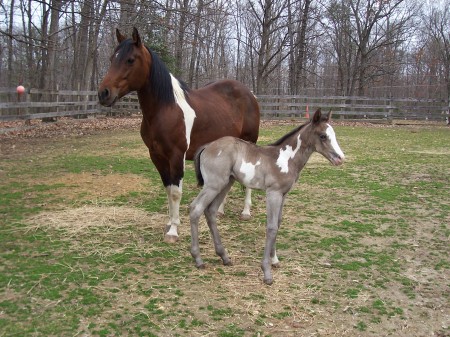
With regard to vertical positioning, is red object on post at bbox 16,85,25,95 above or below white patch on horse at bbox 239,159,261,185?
above

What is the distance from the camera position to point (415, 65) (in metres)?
37.0

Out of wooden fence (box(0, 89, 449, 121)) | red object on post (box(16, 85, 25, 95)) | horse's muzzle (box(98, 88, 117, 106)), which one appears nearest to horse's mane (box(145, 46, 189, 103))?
horse's muzzle (box(98, 88, 117, 106))

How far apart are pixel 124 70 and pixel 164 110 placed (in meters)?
0.62

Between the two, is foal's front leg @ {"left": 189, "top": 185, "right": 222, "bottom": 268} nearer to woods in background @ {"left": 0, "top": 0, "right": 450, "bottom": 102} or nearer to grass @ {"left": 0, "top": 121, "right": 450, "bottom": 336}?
grass @ {"left": 0, "top": 121, "right": 450, "bottom": 336}

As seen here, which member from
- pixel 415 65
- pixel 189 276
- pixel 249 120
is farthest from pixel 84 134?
pixel 415 65

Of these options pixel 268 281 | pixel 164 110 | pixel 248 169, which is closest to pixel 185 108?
pixel 164 110

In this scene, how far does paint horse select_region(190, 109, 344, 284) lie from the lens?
12.7 feet

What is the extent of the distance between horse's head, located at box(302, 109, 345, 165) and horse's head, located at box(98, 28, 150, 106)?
2042 millimetres

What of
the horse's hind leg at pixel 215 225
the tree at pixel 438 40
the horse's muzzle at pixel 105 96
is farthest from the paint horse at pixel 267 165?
the tree at pixel 438 40

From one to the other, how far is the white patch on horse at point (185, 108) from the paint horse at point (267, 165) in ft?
3.06

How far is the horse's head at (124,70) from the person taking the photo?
4.48 meters

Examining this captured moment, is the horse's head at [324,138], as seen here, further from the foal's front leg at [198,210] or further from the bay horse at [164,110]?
the bay horse at [164,110]

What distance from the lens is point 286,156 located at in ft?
13.1

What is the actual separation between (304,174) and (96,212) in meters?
4.81
